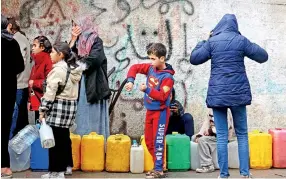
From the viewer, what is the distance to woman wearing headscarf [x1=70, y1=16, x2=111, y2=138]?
7918 millimetres

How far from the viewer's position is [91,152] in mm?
7477

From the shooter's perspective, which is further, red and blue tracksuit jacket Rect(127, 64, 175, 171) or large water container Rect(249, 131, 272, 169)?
large water container Rect(249, 131, 272, 169)

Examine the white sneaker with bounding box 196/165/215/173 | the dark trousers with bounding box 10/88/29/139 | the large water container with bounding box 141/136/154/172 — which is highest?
the dark trousers with bounding box 10/88/29/139

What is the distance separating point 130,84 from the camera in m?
6.71

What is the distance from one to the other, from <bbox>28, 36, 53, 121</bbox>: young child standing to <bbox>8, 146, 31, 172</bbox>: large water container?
2.78 ft

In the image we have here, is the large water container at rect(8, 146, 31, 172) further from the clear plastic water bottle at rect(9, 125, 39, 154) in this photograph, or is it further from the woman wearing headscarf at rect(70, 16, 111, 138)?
the woman wearing headscarf at rect(70, 16, 111, 138)

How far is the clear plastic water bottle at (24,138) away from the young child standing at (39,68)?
39.5 inches

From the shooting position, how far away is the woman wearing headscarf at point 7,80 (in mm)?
6590

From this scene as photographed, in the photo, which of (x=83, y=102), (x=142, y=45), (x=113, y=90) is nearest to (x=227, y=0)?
(x=142, y=45)

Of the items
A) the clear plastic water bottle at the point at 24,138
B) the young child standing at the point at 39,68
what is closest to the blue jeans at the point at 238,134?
the clear plastic water bottle at the point at 24,138

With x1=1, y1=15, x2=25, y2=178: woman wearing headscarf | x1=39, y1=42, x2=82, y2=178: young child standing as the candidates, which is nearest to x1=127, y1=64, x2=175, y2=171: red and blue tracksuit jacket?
x1=39, y1=42, x2=82, y2=178: young child standing

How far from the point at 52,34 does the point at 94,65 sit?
5.11 ft

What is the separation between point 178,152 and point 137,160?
1.71ft

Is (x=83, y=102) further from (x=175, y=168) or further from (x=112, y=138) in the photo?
(x=175, y=168)
